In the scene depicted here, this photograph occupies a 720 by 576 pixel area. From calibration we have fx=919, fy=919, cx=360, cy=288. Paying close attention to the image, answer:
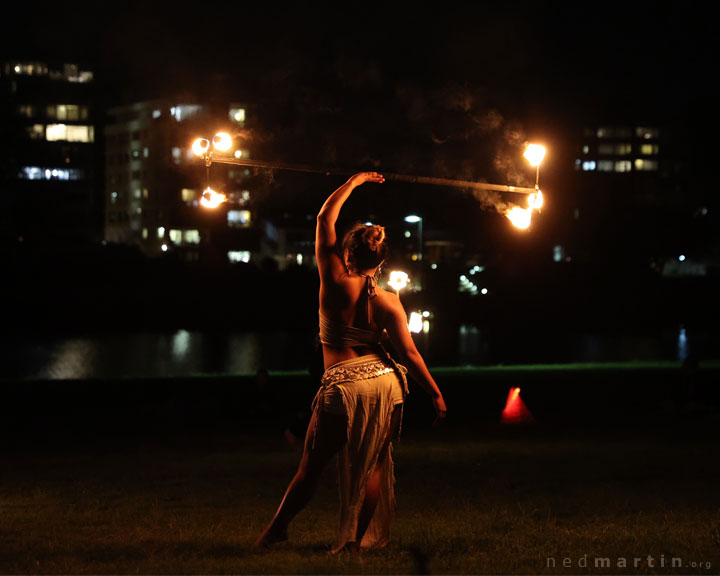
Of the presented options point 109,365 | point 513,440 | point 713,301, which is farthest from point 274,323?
point 513,440

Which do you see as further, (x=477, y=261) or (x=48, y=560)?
(x=477, y=261)

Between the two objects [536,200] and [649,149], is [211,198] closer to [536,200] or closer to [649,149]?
[536,200]

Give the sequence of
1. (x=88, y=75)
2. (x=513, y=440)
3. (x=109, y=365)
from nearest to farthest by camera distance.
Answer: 1. (x=513, y=440)
2. (x=109, y=365)
3. (x=88, y=75)

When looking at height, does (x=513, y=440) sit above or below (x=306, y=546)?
below

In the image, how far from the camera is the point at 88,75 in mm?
97562

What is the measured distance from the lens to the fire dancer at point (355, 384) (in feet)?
17.9

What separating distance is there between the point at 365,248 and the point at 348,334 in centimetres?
55

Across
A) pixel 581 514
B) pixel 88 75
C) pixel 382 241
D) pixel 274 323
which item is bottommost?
pixel 274 323

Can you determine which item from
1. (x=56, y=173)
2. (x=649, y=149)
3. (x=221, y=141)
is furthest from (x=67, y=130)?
(x=221, y=141)

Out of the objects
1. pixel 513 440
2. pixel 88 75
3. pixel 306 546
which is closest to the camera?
pixel 306 546

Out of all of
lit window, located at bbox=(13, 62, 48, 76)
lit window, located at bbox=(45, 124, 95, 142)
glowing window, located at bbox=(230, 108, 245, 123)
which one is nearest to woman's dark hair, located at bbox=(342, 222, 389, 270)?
glowing window, located at bbox=(230, 108, 245, 123)

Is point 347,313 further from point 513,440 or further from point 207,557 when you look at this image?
point 513,440

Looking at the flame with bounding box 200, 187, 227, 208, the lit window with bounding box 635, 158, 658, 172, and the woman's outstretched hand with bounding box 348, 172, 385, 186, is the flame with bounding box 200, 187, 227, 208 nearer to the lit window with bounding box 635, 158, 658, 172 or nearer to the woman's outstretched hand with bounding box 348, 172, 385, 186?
the woman's outstretched hand with bounding box 348, 172, 385, 186

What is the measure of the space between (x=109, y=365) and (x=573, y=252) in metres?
43.2
